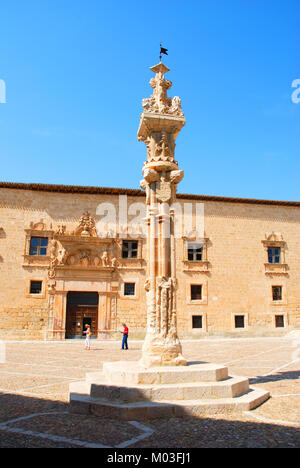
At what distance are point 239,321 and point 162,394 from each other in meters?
17.5

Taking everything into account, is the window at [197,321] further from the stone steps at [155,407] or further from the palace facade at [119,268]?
the stone steps at [155,407]

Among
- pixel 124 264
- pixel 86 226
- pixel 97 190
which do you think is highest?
pixel 97 190

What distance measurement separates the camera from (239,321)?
21172 millimetres

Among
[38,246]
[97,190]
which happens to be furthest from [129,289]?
[97,190]

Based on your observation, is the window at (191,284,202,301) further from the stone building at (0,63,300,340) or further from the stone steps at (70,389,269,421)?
the stone steps at (70,389,269,421)

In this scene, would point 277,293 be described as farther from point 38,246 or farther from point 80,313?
point 38,246

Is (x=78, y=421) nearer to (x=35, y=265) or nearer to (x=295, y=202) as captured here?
(x=35, y=265)

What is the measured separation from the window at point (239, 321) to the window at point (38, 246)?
39.0 ft

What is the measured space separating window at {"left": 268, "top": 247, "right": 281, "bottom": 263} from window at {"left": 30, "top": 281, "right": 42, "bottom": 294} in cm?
1421

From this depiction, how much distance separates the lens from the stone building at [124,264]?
19.4 metres

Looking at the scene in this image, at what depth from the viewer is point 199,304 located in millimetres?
20688

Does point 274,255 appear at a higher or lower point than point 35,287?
higher
